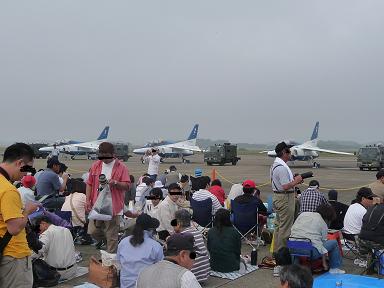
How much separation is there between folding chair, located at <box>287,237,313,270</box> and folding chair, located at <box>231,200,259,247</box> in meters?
1.68

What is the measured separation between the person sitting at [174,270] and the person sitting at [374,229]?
415 centimetres

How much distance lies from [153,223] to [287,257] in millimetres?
2377

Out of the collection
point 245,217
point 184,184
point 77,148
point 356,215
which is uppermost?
point 356,215

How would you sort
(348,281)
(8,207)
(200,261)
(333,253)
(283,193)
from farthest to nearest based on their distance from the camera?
(283,193), (333,253), (200,261), (348,281), (8,207)

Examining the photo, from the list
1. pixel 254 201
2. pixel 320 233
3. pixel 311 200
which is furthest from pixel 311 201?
pixel 320 233

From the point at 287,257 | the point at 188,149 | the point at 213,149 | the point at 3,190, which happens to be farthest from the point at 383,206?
the point at 188,149

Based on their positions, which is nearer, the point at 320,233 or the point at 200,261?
the point at 200,261

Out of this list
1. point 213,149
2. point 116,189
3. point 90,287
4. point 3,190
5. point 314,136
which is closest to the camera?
point 3,190

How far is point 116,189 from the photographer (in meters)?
6.27

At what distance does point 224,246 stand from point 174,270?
3733 mm

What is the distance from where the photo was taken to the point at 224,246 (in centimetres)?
668

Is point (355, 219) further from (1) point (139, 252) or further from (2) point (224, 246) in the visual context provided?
(1) point (139, 252)

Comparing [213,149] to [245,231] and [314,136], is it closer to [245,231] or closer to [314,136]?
[314,136]

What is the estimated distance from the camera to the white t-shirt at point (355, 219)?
7500mm
